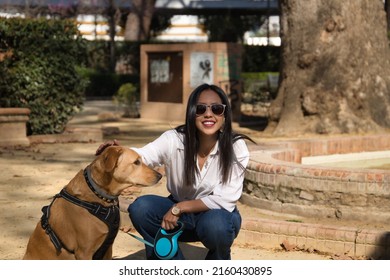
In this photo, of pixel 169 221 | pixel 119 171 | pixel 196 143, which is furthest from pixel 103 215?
pixel 196 143

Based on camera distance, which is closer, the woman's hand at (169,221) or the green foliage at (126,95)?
the woman's hand at (169,221)

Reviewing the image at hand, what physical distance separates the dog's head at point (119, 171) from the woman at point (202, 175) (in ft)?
0.46

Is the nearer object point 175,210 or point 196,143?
point 175,210

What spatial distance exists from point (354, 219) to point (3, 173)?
17.4ft

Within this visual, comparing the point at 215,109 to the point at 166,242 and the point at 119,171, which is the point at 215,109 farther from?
the point at 166,242

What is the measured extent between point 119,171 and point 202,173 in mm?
549

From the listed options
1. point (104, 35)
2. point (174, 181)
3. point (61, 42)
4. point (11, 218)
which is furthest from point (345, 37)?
point (104, 35)

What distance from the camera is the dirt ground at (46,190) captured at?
7219 mm

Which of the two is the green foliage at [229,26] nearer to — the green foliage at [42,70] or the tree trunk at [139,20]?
the tree trunk at [139,20]

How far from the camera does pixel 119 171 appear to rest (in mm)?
5379

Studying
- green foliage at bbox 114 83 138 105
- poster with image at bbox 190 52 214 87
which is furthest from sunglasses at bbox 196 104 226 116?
green foliage at bbox 114 83 138 105

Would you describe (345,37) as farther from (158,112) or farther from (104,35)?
(104,35)

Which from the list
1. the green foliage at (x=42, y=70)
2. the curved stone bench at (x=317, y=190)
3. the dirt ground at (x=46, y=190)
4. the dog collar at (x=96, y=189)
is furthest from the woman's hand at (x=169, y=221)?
the green foliage at (x=42, y=70)

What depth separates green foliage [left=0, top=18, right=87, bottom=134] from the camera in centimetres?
1455
